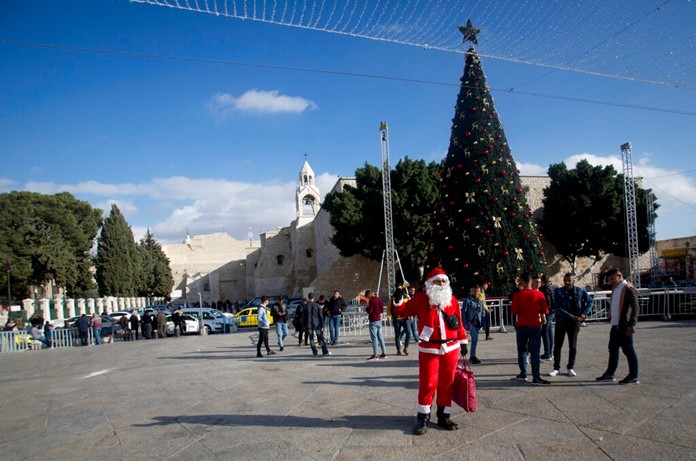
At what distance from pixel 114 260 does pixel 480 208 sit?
1662 inches

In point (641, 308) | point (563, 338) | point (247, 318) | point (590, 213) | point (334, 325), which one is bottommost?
point (247, 318)

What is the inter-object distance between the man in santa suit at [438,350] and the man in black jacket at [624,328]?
109 inches

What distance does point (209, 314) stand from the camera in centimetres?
2628

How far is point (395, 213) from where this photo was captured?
3344 cm

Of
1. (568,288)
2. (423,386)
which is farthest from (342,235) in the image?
(423,386)

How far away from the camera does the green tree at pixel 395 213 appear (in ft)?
109

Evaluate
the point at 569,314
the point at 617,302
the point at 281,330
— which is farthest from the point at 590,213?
the point at 617,302

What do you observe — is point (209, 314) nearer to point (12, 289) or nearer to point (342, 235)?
point (342, 235)

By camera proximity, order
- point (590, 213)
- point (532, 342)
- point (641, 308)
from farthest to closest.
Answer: point (590, 213), point (641, 308), point (532, 342)

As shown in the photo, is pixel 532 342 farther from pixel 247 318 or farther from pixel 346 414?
pixel 247 318

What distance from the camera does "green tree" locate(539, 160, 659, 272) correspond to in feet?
117

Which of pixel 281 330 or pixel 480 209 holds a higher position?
pixel 480 209

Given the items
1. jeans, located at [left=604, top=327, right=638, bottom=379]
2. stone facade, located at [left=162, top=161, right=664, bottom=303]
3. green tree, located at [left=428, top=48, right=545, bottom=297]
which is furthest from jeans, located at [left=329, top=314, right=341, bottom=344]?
stone facade, located at [left=162, top=161, right=664, bottom=303]

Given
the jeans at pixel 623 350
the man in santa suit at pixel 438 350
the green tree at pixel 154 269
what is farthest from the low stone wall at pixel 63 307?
the jeans at pixel 623 350
